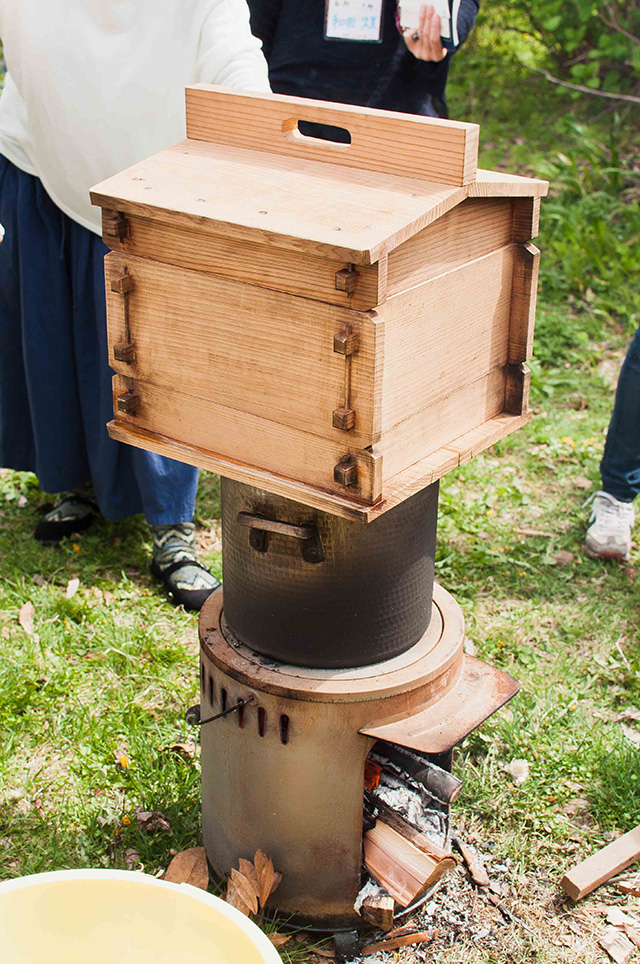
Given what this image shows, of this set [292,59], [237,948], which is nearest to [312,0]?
[292,59]

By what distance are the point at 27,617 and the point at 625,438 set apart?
2.24 metres

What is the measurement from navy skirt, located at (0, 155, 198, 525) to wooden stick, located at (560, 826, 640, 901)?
1768mm

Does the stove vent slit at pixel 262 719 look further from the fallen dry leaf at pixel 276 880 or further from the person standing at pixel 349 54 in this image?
the person standing at pixel 349 54

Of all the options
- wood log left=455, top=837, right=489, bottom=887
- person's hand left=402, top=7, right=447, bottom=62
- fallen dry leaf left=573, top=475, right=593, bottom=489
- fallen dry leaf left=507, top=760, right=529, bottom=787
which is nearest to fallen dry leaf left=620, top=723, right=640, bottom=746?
fallen dry leaf left=507, top=760, right=529, bottom=787

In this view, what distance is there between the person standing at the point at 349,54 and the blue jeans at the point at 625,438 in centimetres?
131

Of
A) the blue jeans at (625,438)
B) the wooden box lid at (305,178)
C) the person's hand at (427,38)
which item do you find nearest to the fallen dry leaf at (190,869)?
the wooden box lid at (305,178)

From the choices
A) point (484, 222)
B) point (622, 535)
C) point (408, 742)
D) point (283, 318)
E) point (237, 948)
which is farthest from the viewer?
point (622, 535)

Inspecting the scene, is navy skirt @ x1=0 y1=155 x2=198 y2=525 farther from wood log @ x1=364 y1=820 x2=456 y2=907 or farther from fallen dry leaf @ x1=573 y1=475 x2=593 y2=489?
fallen dry leaf @ x1=573 y1=475 x2=593 y2=489

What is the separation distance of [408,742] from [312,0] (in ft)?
9.89

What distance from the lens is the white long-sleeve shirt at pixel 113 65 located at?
279 centimetres

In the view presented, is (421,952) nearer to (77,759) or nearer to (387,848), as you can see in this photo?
(387,848)

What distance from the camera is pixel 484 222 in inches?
80.0

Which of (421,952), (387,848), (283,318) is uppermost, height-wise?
(283,318)

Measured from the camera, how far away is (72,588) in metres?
3.70
